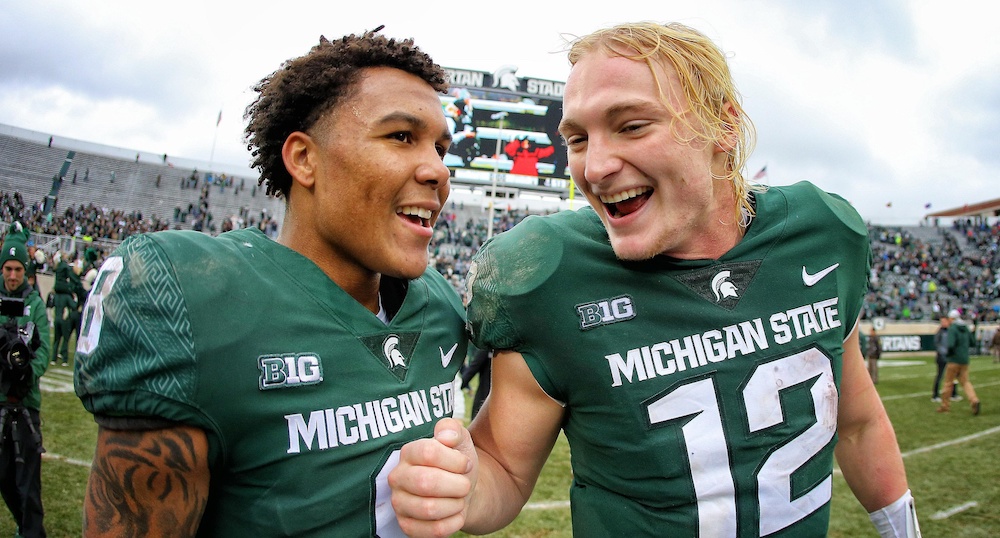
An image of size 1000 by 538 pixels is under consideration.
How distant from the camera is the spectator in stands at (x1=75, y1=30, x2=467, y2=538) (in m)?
1.29

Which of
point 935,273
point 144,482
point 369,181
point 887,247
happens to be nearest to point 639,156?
point 369,181

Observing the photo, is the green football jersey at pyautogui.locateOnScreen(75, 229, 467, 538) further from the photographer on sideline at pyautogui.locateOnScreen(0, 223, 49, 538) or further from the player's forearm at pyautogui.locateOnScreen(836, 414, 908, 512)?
the photographer on sideline at pyautogui.locateOnScreen(0, 223, 49, 538)

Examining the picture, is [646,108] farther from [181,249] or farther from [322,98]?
[181,249]

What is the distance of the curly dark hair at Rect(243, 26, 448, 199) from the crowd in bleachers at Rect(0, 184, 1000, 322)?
2234 centimetres

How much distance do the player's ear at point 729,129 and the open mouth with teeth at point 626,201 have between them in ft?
0.93

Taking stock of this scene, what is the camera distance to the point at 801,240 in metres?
1.88

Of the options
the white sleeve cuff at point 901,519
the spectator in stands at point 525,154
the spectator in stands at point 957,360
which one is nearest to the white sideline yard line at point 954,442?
the spectator in stands at point 957,360

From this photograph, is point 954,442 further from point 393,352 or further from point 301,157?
point 301,157

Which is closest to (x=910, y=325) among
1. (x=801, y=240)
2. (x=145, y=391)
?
(x=801, y=240)

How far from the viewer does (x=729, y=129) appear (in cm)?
186

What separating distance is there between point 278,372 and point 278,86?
2.85ft

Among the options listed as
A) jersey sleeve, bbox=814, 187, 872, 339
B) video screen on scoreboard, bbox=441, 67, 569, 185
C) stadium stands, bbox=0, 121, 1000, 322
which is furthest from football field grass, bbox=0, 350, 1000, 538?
video screen on scoreboard, bbox=441, 67, 569, 185

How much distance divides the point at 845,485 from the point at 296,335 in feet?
21.6

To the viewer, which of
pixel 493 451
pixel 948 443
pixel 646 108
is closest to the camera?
pixel 646 108
